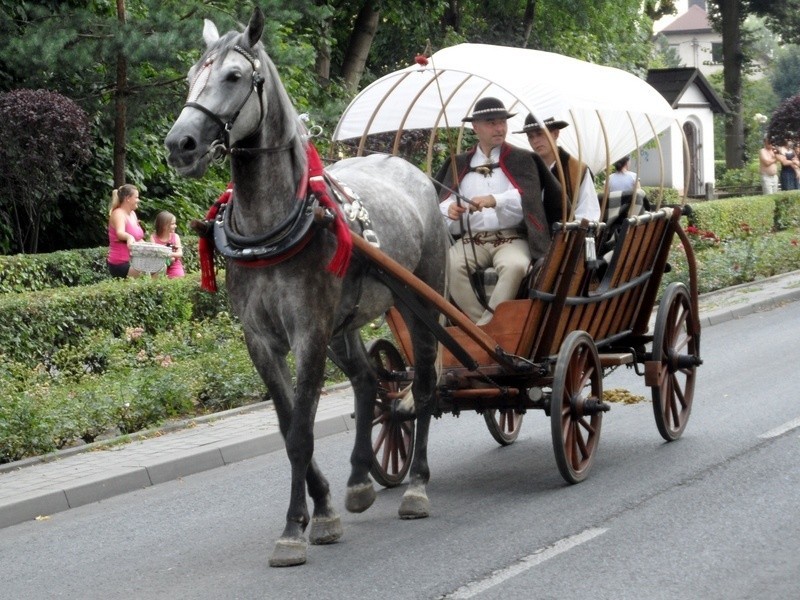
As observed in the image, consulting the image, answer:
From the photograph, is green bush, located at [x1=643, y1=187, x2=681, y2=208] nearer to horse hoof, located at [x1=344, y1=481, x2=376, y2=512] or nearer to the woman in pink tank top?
horse hoof, located at [x1=344, y1=481, x2=376, y2=512]

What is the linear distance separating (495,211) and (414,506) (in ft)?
6.71

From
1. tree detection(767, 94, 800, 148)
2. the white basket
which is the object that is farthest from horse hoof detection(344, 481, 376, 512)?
tree detection(767, 94, 800, 148)

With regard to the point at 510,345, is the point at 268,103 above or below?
above

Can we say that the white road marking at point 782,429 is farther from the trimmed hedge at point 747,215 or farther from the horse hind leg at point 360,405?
the trimmed hedge at point 747,215

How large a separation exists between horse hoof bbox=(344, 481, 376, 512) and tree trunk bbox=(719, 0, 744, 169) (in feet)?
120

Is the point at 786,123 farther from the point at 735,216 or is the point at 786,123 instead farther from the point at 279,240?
the point at 279,240

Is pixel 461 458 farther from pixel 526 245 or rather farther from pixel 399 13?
pixel 399 13

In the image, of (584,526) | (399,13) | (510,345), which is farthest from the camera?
(399,13)

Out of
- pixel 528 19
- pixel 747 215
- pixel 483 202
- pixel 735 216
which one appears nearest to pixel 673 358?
pixel 483 202

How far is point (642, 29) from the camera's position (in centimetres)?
4278

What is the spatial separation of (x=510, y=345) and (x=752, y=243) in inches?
570

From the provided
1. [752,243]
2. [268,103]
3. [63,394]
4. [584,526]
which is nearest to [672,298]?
[584,526]

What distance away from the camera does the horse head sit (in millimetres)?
5957

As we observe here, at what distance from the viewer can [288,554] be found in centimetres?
648
